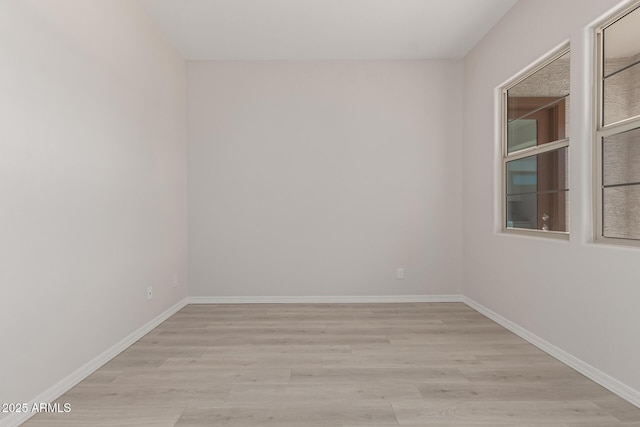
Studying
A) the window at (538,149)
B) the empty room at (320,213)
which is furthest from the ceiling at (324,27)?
the window at (538,149)

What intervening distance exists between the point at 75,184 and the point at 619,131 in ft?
11.5

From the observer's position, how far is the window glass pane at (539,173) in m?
2.98

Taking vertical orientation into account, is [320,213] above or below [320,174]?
below

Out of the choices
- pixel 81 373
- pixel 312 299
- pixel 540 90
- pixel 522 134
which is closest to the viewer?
pixel 81 373

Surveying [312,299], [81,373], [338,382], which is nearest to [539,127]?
[338,382]

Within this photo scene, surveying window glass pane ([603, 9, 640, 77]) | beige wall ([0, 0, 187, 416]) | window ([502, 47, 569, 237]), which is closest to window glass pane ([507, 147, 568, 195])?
window ([502, 47, 569, 237])

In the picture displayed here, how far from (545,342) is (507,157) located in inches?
70.2

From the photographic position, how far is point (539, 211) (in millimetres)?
3334

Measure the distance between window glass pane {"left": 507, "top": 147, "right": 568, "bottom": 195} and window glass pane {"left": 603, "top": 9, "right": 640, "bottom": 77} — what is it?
0.67m

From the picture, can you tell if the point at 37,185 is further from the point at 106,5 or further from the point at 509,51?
the point at 509,51

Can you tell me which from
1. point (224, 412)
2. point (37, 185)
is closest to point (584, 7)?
point (224, 412)

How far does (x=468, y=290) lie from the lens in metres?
4.56

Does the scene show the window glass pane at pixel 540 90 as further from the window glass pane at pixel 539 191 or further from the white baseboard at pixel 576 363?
the white baseboard at pixel 576 363

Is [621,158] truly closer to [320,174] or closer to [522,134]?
[522,134]
